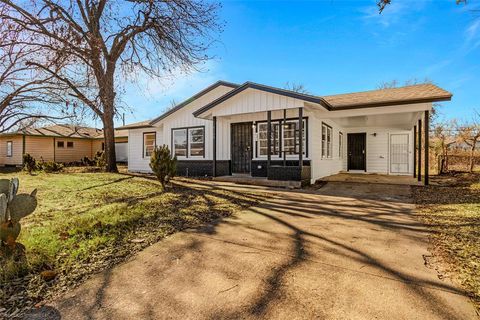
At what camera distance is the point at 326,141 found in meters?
12.3

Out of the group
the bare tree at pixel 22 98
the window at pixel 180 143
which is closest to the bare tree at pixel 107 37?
the bare tree at pixel 22 98

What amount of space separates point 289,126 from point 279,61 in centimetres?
534

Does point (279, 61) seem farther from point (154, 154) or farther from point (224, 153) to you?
point (154, 154)

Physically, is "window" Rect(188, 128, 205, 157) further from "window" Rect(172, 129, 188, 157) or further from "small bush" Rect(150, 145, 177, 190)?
"small bush" Rect(150, 145, 177, 190)

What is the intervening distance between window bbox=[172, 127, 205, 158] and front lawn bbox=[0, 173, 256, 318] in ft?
18.3

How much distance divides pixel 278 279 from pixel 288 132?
28.9 ft

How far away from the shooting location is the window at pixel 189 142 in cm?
1376

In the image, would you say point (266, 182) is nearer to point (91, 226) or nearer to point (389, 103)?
point (389, 103)

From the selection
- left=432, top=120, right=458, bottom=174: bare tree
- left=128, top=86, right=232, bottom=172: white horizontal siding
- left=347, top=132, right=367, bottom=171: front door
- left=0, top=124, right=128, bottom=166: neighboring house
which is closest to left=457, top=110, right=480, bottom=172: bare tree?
left=432, top=120, right=458, bottom=174: bare tree

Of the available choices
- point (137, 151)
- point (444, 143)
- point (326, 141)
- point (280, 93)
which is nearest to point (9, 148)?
point (137, 151)

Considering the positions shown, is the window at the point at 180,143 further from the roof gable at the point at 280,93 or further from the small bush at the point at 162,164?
the small bush at the point at 162,164

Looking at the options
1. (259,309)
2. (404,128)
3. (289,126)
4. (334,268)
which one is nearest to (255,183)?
(289,126)

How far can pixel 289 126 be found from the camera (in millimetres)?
11016

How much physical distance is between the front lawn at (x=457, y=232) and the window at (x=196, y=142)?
9.53 meters
